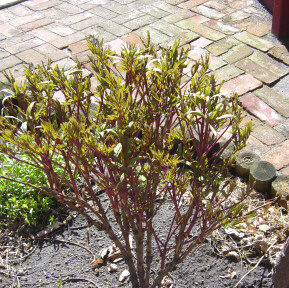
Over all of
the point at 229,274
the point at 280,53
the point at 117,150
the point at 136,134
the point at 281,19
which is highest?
the point at 117,150

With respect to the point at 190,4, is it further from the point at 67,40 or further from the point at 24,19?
the point at 24,19

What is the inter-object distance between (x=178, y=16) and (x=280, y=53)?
138 cm

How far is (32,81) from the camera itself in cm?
210

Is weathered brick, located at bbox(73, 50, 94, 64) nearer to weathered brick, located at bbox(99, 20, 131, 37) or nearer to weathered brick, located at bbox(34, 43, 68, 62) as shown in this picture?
weathered brick, located at bbox(34, 43, 68, 62)

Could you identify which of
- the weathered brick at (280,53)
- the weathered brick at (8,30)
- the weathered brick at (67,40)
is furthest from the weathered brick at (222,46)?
the weathered brick at (8,30)

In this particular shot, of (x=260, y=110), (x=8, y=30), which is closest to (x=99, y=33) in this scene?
(x=8, y=30)

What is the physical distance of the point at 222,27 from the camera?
524cm

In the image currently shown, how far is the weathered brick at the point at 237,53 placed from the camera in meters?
4.71

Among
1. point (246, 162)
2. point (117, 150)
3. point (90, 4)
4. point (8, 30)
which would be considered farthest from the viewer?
point (90, 4)

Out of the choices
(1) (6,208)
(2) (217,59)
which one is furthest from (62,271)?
(2) (217,59)

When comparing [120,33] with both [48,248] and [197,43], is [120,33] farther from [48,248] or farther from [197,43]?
[48,248]

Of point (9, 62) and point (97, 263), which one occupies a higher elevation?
point (9, 62)

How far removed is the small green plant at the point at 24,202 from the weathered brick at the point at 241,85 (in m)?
1.95

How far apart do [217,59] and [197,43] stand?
350 mm
